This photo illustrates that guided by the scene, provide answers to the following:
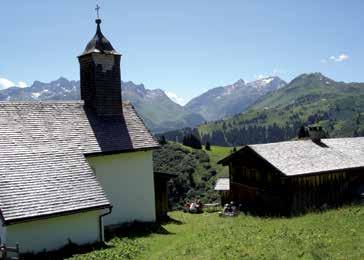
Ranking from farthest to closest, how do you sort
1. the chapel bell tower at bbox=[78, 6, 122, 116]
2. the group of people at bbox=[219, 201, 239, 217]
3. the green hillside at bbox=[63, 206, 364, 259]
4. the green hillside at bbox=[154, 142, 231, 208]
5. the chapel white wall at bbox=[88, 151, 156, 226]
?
the green hillside at bbox=[154, 142, 231, 208]
the group of people at bbox=[219, 201, 239, 217]
the chapel bell tower at bbox=[78, 6, 122, 116]
the chapel white wall at bbox=[88, 151, 156, 226]
the green hillside at bbox=[63, 206, 364, 259]

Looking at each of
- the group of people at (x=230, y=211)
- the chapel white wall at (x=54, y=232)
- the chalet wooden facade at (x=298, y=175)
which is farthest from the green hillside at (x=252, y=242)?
the group of people at (x=230, y=211)

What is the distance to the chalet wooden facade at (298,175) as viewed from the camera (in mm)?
31391

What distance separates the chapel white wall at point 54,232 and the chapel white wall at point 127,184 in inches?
174

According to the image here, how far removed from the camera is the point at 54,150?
2342cm

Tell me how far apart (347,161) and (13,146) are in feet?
79.3

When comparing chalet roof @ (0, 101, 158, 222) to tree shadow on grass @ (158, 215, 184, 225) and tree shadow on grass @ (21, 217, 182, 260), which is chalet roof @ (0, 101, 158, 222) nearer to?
tree shadow on grass @ (21, 217, 182, 260)

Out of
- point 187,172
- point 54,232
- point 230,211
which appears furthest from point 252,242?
point 187,172

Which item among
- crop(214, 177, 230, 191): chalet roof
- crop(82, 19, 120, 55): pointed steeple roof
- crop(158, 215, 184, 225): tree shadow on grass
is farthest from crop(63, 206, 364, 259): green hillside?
crop(214, 177, 230, 191): chalet roof

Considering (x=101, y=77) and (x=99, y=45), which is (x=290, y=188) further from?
(x=99, y=45)

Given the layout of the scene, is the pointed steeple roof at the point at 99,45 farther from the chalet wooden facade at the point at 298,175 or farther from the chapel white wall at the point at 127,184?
the chalet wooden facade at the point at 298,175

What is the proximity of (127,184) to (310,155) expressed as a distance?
15024mm

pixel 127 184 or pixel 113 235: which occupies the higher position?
pixel 127 184

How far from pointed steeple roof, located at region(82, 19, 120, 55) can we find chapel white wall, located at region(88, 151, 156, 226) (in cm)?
698

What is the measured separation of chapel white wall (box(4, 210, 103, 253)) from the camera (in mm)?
18938
